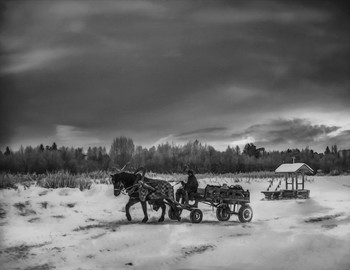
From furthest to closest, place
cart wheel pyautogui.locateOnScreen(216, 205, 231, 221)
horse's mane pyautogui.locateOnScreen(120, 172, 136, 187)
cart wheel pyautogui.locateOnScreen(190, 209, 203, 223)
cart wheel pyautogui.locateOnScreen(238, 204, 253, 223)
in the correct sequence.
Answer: cart wheel pyautogui.locateOnScreen(216, 205, 231, 221) < cart wheel pyautogui.locateOnScreen(238, 204, 253, 223) < cart wheel pyautogui.locateOnScreen(190, 209, 203, 223) < horse's mane pyautogui.locateOnScreen(120, 172, 136, 187)

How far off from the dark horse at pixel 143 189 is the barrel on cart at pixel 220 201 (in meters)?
0.41

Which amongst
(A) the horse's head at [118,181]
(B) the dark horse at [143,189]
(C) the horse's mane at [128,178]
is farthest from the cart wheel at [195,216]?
(A) the horse's head at [118,181]

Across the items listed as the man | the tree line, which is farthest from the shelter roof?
the man

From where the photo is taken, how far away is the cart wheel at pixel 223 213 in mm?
12477

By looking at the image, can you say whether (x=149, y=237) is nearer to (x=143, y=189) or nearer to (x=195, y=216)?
(x=143, y=189)

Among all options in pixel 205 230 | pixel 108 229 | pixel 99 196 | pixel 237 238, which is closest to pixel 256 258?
pixel 237 238

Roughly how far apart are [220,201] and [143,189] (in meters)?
1.95

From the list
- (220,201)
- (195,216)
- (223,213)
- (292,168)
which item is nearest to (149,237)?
(195,216)

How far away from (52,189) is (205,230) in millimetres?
4922

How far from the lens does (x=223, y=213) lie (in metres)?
12.6

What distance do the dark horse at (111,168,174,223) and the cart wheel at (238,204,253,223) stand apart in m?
1.68

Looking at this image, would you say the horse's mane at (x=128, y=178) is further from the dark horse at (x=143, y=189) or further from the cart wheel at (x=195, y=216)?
the cart wheel at (x=195, y=216)

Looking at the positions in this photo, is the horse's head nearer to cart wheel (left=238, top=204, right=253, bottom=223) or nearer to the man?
the man

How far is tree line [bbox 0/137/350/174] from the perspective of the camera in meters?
11.8
